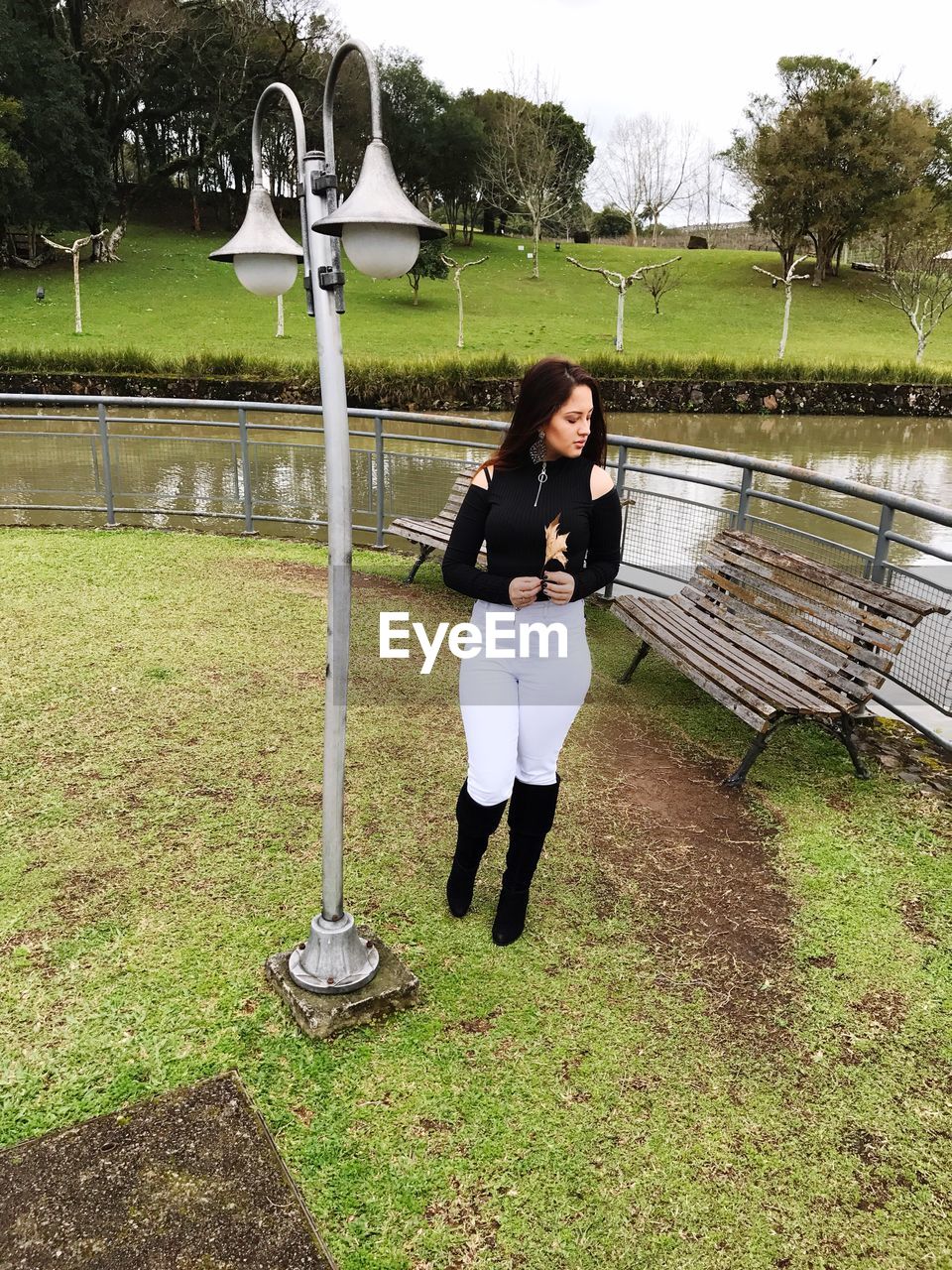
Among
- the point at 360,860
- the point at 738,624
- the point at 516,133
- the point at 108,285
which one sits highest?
the point at 516,133

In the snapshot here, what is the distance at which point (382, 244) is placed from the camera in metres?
2.20

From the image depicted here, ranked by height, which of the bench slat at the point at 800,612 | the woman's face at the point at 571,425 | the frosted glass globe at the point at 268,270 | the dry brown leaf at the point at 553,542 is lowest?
the bench slat at the point at 800,612

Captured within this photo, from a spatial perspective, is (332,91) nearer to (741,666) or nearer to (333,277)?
(333,277)

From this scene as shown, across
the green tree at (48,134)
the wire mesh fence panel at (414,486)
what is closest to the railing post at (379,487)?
the wire mesh fence panel at (414,486)

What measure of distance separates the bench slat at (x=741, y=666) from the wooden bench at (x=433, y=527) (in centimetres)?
174

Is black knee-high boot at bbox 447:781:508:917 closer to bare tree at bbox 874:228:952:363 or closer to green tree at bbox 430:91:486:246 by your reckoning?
bare tree at bbox 874:228:952:363

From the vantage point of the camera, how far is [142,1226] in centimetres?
209

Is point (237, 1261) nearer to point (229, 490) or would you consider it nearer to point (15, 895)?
point (15, 895)

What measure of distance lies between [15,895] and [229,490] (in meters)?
6.33

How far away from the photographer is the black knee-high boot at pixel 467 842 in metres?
3.02

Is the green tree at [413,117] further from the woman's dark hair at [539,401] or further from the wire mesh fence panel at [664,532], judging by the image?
the woman's dark hair at [539,401]

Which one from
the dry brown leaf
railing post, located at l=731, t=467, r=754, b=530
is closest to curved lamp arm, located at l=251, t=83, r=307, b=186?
the dry brown leaf

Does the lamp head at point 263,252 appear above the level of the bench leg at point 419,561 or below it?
above

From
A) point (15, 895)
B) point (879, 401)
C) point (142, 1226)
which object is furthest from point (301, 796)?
point (879, 401)
